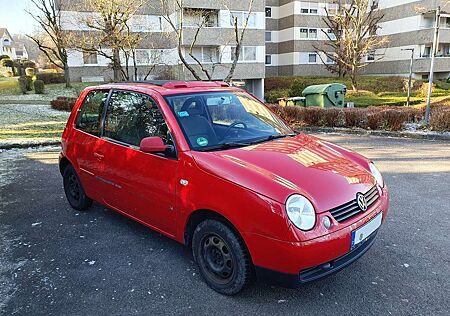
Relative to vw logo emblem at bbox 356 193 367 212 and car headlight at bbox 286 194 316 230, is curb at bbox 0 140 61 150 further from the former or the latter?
vw logo emblem at bbox 356 193 367 212

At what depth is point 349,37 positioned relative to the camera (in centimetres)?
2805

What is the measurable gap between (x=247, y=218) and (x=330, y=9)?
3814 centimetres

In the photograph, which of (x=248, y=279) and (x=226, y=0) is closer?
(x=248, y=279)

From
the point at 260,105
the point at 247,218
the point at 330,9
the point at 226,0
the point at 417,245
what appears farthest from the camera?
the point at 330,9

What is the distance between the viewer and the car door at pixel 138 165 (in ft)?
11.1

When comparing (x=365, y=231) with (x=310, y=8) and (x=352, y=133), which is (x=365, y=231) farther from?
(x=310, y=8)

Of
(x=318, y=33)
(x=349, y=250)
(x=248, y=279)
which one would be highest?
(x=318, y=33)

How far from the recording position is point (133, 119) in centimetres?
386

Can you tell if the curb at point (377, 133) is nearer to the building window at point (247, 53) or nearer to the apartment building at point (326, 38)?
the building window at point (247, 53)

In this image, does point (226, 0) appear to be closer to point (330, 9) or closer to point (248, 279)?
point (330, 9)

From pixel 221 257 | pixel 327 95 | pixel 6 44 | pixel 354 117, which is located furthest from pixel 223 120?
pixel 6 44

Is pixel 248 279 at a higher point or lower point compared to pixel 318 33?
lower

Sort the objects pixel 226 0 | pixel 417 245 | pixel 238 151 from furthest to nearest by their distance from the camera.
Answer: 1. pixel 226 0
2. pixel 417 245
3. pixel 238 151

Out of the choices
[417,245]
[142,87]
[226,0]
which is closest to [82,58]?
[226,0]
